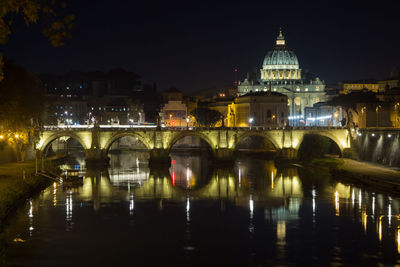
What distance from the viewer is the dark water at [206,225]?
28.6 meters

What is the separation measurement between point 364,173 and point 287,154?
71.2ft

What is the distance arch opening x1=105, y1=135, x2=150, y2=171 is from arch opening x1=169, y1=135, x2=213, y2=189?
4171 mm

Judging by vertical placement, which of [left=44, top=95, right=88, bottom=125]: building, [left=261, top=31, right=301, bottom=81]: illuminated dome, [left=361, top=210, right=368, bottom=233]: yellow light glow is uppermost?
[left=261, top=31, right=301, bottom=81]: illuminated dome

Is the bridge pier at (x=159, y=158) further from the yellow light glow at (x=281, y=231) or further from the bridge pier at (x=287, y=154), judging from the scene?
the yellow light glow at (x=281, y=231)

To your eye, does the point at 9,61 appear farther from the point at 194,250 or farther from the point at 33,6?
the point at 33,6

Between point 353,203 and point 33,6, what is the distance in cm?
3236

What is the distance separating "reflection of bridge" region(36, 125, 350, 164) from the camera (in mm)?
73688

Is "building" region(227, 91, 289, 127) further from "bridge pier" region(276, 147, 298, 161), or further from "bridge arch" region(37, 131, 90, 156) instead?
"bridge arch" region(37, 131, 90, 156)

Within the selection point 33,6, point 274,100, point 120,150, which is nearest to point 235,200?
point 33,6

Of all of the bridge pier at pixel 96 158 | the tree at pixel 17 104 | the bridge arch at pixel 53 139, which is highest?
the tree at pixel 17 104

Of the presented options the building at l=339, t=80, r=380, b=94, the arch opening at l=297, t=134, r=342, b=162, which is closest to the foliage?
the arch opening at l=297, t=134, r=342, b=162

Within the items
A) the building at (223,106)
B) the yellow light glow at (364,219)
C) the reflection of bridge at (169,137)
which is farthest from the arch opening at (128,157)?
the building at (223,106)

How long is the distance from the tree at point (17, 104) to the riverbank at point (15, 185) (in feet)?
9.80

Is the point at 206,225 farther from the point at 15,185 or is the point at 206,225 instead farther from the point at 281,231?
the point at 15,185
